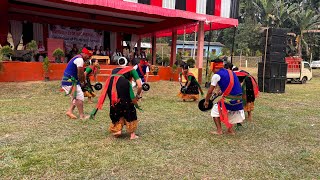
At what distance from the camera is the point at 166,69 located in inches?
589

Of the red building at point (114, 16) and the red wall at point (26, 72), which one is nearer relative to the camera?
the red wall at point (26, 72)

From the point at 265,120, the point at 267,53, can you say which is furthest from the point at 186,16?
the point at 265,120

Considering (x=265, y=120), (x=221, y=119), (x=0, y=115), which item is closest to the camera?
(x=221, y=119)

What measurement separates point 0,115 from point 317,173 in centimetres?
607

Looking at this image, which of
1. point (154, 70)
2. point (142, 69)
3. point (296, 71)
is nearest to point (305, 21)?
point (296, 71)

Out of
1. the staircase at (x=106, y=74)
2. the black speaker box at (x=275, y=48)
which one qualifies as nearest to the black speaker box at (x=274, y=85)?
the black speaker box at (x=275, y=48)

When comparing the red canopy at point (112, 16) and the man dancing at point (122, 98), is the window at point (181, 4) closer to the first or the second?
the red canopy at point (112, 16)

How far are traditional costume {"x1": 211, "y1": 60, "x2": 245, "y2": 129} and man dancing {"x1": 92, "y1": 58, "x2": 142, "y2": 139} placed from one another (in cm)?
137

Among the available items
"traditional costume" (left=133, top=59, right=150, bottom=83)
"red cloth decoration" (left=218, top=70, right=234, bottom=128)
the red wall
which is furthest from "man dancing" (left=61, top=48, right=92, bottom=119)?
the red wall

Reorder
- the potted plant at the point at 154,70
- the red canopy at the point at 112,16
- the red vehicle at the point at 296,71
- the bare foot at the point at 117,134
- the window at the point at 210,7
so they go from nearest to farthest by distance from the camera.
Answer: the bare foot at the point at 117,134 < the red canopy at the point at 112,16 < the window at the point at 210,7 < the potted plant at the point at 154,70 < the red vehicle at the point at 296,71

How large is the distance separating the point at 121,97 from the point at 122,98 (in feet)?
0.07

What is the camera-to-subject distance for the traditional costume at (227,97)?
524 centimetres

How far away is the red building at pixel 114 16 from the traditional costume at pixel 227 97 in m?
7.40

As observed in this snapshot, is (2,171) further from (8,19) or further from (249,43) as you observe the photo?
(249,43)
